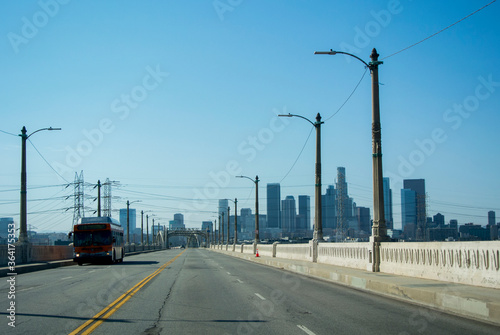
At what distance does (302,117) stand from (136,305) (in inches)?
841

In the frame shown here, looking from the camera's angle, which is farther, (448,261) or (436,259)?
(436,259)

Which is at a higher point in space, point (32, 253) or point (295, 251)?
point (32, 253)

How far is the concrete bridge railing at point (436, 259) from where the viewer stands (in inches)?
529

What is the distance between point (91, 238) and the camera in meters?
40.3

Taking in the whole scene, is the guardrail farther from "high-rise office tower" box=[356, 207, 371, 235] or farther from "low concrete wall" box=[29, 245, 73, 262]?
"high-rise office tower" box=[356, 207, 371, 235]

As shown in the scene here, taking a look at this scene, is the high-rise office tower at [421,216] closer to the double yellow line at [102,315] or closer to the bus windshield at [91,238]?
the double yellow line at [102,315]

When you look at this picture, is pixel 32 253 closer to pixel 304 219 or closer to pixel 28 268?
pixel 28 268

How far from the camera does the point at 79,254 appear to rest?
40.0 metres

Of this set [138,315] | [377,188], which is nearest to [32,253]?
[377,188]

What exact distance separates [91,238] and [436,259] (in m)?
30.3

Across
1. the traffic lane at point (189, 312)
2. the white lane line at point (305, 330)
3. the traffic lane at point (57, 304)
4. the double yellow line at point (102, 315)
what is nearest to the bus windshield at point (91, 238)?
the traffic lane at point (57, 304)

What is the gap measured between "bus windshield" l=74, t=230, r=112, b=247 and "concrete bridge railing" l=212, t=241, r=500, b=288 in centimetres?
2065

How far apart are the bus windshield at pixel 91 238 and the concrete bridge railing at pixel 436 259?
20.7 meters

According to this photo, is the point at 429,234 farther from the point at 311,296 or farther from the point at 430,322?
the point at 430,322
